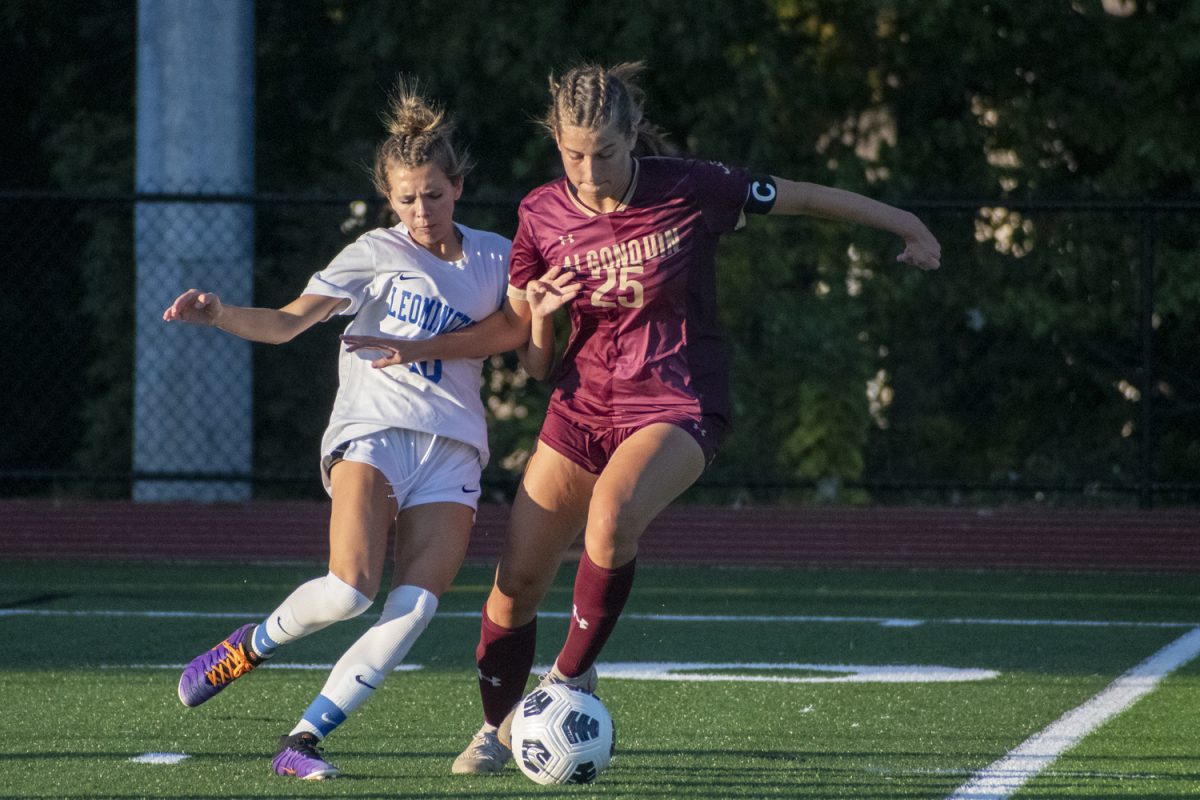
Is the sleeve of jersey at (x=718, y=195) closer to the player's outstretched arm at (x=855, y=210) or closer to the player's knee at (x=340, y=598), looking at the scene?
the player's outstretched arm at (x=855, y=210)

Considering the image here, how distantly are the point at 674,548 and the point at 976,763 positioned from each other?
6332 millimetres

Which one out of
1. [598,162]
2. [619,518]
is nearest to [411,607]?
[619,518]

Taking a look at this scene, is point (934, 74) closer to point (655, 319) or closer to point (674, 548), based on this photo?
point (674, 548)

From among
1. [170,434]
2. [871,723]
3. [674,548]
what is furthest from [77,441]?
[871,723]

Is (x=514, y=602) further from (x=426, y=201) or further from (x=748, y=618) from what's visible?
(x=748, y=618)

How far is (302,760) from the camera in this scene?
4.88 m

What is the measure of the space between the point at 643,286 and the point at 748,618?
4204 mm

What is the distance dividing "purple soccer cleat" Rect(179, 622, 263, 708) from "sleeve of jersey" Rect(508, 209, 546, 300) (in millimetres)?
1213

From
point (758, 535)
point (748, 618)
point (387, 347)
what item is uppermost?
point (387, 347)

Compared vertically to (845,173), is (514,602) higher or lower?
lower

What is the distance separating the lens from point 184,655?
7527 mm

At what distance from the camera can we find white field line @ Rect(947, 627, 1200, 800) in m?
4.77

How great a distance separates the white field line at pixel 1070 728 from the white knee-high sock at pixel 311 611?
1.67m

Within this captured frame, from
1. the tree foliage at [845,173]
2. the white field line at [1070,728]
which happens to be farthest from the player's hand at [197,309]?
the tree foliage at [845,173]
